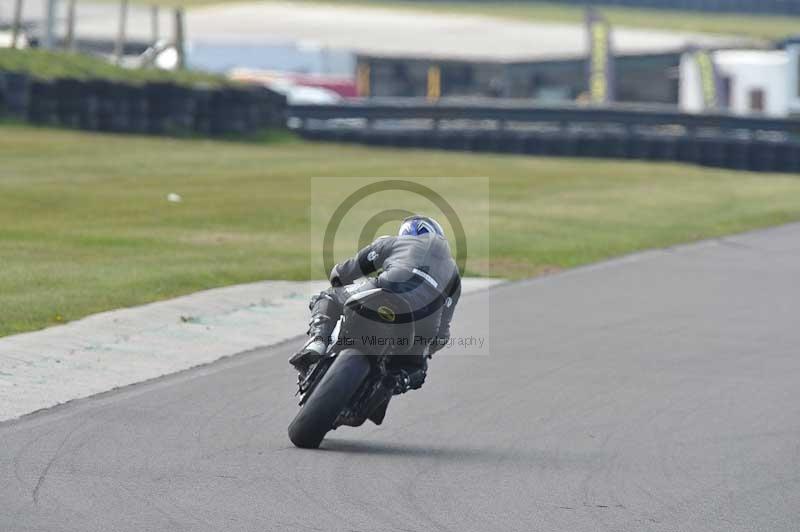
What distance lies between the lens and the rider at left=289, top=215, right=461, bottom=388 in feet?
27.2

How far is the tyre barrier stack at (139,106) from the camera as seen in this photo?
29.3 m

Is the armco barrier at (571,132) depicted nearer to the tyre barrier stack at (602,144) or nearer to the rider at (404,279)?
the tyre barrier stack at (602,144)

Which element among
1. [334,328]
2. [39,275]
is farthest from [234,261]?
[334,328]

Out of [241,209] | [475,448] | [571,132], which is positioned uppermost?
[571,132]

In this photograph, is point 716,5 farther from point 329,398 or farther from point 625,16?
point 329,398

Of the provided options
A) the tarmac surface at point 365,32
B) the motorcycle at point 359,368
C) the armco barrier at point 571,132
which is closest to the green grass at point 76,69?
the armco barrier at point 571,132

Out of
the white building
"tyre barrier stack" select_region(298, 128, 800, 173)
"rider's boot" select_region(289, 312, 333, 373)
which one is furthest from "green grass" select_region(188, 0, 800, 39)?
"rider's boot" select_region(289, 312, 333, 373)

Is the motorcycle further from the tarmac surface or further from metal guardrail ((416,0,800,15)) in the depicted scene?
metal guardrail ((416,0,800,15))

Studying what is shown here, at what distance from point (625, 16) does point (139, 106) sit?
6682cm

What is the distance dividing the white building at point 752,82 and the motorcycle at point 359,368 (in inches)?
1463

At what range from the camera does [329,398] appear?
818 centimetres

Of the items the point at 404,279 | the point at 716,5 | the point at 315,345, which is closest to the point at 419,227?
the point at 404,279

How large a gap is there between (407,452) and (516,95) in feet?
199

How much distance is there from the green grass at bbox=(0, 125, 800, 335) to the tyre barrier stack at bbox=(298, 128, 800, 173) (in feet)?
3.35
